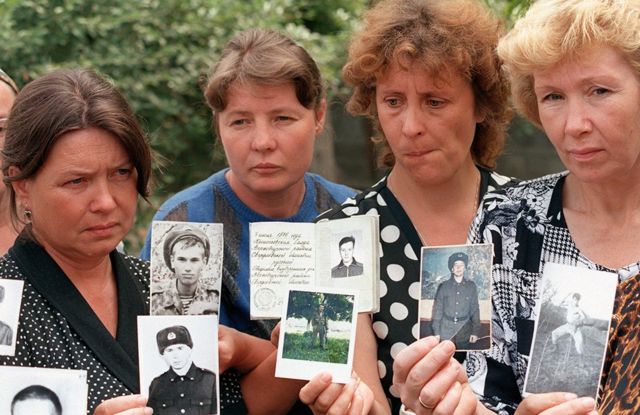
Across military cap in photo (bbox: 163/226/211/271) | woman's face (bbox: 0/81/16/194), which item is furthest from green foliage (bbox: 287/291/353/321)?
woman's face (bbox: 0/81/16/194)

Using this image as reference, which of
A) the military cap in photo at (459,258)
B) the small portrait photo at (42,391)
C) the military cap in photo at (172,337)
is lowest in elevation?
the small portrait photo at (42,391)

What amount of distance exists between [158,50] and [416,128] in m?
3.45

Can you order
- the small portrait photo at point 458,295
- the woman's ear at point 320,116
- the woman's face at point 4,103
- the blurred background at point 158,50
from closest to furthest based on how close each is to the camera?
the small portrait photo at point 458,295 → the woman's face at point 4,103 → the woman's ear at point 320,116 → the blurred background at point 158,50

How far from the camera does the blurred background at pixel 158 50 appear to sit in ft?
19.7

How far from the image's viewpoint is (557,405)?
255cm

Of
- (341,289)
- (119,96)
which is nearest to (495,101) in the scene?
(341,289)

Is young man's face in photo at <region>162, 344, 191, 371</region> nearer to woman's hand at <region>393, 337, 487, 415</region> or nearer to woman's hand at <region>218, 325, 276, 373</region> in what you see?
woman's hand at <region>218, 325, 276, 373</region>

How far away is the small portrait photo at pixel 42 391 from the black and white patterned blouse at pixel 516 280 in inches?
41.2

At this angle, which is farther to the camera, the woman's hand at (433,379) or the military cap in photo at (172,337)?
the military cap in photo at (172,337)

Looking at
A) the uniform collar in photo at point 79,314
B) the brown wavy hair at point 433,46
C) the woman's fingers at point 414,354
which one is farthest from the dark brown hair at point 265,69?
the woman's fingers at point 414,354

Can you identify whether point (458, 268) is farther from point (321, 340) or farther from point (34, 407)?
point (34, 407)

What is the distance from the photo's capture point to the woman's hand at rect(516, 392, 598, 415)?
8.29 ft

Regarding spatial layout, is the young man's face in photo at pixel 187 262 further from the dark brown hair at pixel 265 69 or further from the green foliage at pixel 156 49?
the green foliage at pixel 156 49

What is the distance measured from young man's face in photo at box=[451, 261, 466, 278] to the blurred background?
2.94m
